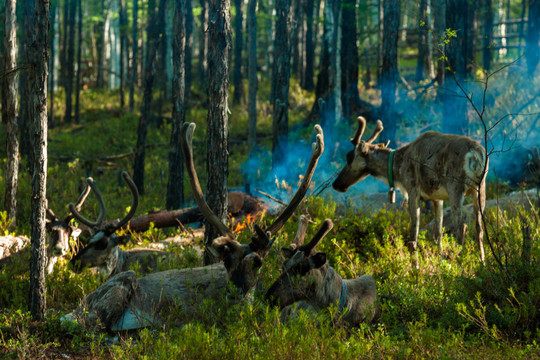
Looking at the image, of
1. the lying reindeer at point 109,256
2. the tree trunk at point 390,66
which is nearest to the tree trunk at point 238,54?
the tree trunk at point 390,66

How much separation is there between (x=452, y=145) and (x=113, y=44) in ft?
117

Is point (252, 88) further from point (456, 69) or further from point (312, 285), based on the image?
point (312, 285)

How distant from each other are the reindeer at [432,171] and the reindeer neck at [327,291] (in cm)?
203

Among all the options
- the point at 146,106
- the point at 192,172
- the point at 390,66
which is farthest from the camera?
the point at 146,106

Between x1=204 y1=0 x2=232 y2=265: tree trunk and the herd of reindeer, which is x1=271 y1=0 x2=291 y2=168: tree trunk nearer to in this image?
the herd of reindeer

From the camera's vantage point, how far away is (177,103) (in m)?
13.9

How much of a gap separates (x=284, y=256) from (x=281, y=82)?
1172 centimetres

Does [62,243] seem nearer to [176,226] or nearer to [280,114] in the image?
[176,226]

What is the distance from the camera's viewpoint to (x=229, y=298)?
17.5 feet

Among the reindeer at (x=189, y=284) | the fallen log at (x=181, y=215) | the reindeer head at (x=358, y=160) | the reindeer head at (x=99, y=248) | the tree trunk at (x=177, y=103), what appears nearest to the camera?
the reindeer at (x=189, y=284)

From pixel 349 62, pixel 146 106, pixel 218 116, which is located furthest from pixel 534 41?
pixel 218 116

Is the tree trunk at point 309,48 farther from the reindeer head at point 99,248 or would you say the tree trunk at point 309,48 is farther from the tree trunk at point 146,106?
the reindeer head at point 99,248

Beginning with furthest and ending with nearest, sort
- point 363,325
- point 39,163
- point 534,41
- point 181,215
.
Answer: point 534,41, point 181,215, point 39,163, point 363,325

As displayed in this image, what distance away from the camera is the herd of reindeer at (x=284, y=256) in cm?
547
